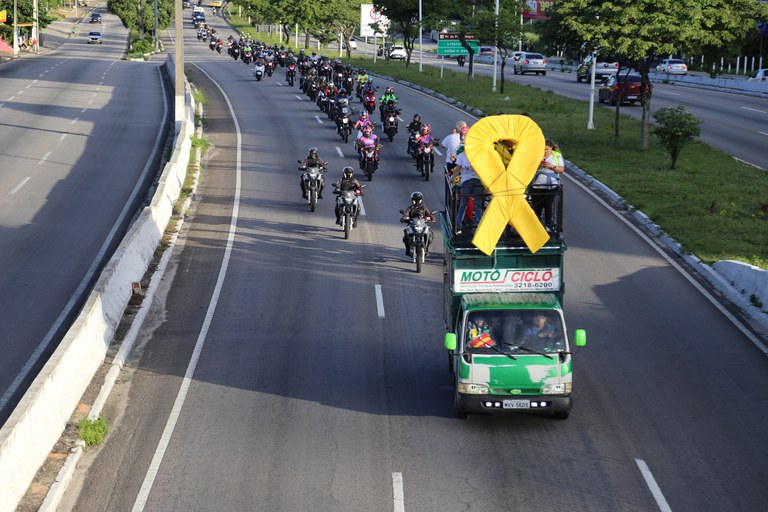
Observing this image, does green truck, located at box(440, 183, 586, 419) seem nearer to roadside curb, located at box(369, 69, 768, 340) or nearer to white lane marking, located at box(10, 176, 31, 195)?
roadside curb, located at box(369, 69, 768, 340)

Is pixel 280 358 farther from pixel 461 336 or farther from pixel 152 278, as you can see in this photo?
pixel 152 278

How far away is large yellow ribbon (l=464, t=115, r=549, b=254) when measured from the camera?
15.3m

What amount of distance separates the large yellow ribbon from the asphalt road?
2722 mm

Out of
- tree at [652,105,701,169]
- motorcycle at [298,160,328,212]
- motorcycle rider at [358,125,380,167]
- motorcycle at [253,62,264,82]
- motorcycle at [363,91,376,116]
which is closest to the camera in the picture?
motorcycle at [298,160,328,212]

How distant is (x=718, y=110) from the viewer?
55938 millimetres

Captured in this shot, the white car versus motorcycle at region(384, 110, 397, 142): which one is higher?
the white car

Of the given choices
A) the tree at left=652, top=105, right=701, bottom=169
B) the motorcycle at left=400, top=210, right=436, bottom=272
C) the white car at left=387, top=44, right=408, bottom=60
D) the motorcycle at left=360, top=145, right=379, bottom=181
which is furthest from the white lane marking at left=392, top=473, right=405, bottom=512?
the white car at left=387, top=44, right=408, bottom=60

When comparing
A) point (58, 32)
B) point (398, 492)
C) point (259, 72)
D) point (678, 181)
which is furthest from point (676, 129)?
point (58, 32)

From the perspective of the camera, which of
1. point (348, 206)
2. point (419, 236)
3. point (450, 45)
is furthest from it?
point (450, 45)

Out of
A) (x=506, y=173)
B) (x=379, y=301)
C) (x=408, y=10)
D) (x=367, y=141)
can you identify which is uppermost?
(x=408, y=10)

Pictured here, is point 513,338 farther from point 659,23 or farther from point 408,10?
point 408,10

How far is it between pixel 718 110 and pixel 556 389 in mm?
45459

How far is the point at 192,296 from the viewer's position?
2181 centimetres

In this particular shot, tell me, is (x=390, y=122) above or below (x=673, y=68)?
below
